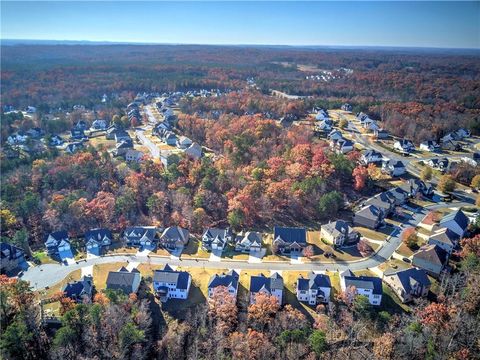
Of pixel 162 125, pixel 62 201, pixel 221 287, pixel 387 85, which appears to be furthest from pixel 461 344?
pixel 387 85

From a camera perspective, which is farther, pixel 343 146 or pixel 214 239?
pixel 343 146

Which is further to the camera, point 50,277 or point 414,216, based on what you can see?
point 414,216

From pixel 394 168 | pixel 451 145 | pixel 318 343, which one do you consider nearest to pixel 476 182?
pixel 394 168

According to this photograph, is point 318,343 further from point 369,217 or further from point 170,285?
point 369,217

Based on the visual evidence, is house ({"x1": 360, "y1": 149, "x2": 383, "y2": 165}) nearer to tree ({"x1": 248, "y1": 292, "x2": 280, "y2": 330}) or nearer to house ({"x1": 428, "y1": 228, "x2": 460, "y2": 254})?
house ({"x1": 428, "y1": 228, "x2": 460, "y2": 254})

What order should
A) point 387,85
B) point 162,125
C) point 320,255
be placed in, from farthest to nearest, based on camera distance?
point 387,85, point 162,125, point 320,255

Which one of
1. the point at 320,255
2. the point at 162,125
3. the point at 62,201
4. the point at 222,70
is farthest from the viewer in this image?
the point at 222,70

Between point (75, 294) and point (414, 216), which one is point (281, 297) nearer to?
point (75, 294)
